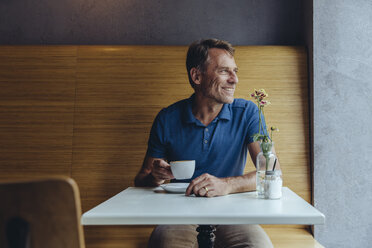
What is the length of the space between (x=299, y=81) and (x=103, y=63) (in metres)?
1.20

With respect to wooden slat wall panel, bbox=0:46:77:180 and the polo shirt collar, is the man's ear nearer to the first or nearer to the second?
the polo shirt collar

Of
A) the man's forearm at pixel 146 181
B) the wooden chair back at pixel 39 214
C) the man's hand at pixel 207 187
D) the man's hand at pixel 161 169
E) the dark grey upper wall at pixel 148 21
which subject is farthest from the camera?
the dark grey upper wall at pixel 148 21

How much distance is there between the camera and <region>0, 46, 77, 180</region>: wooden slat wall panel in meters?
2.02

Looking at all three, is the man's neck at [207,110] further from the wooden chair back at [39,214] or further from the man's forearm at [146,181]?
the wooden chair back at [39,214]

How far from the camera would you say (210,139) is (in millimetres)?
1583

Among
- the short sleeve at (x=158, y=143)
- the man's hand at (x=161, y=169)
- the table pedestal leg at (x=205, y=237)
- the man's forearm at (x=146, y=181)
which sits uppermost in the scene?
the short sleeve at (x=158, y=143)

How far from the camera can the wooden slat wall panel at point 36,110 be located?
2023mm

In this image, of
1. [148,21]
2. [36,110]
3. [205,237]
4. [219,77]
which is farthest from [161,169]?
[148,21]

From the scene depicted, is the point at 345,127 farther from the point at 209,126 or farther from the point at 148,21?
the point at 148,21

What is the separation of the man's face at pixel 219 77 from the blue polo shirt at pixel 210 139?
0.25 feet

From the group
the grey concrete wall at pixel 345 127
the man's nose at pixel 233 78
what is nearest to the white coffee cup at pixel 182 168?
the man's nose at pixel 233 78

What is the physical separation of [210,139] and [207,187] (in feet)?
1.51

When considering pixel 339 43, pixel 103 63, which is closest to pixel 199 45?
pixel 103 63

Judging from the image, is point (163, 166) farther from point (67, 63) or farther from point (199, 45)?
point (67, 63)
